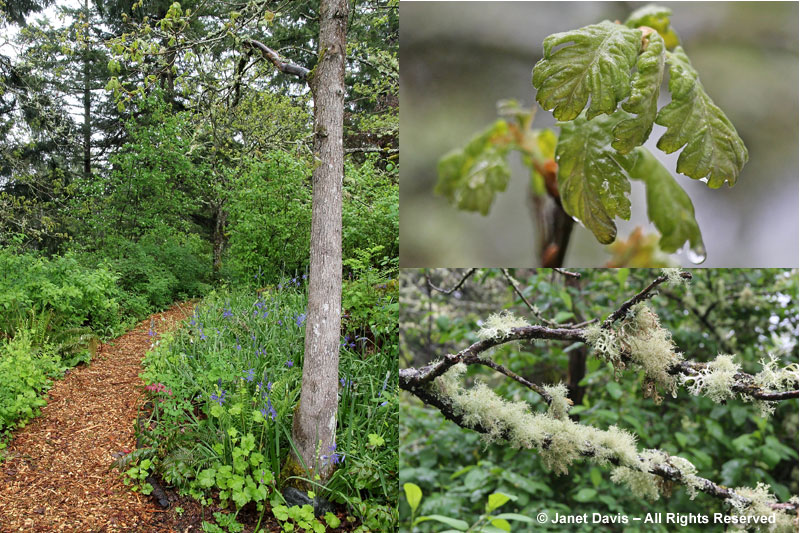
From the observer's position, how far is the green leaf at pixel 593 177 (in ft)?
1.42

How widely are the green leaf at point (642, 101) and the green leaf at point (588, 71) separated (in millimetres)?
11

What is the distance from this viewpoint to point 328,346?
2000 mm

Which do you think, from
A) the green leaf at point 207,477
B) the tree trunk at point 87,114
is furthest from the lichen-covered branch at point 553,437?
the tree trunk at point 87,114

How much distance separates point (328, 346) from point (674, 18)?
159 centimetres

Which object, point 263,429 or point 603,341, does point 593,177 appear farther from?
point 263,429

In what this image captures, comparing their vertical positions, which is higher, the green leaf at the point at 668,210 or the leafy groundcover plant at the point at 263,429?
the green leaf at the point at 668,210

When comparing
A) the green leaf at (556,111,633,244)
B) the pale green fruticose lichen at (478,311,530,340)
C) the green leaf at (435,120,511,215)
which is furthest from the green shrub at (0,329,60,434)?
the green leaf at (556,111,633,244)

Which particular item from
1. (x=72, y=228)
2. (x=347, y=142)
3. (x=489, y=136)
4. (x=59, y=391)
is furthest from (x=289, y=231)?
Answer: (x=489, y=136)

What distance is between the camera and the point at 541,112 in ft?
Result: 2.15

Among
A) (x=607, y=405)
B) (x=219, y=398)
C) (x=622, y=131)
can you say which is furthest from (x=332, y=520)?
(x=622, y=131)

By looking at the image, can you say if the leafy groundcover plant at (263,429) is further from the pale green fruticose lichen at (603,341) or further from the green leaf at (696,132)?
the green leaf at (696,132)

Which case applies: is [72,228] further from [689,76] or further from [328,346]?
[689,76]

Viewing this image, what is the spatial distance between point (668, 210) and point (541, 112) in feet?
0.87

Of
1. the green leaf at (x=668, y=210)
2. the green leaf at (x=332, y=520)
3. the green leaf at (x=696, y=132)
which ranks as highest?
the green leaf at (x=696, y=132)
